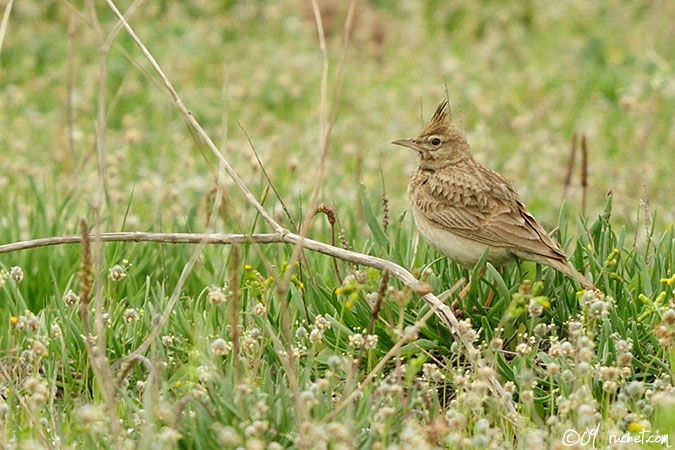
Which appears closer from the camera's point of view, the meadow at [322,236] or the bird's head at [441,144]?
the meadow at [322,236]

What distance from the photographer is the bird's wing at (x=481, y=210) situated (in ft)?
17.5

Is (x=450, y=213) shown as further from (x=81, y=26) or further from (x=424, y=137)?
(x=81, y=26)

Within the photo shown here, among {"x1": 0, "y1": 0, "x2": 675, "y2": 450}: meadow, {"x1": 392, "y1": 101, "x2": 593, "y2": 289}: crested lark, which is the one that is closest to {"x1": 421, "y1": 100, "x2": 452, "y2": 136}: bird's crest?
{"x1": 392, "y1": 101, "x2": 593, "y2": 289}: crested lark

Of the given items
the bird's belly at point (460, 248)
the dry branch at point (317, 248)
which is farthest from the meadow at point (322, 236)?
the bird's belly at point (460, 248)

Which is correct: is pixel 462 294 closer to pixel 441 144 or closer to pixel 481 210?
pixel 481 210

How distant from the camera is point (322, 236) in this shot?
6996 millimetres

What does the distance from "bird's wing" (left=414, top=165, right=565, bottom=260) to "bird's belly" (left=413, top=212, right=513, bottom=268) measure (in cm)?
3

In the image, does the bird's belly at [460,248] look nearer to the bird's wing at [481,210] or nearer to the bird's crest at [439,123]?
the bird's wing at [481,210]

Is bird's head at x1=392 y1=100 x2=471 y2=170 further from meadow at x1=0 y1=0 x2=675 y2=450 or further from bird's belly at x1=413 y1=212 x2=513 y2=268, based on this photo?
bird's belly at x1=413 y1=212 x2=513 y2=268

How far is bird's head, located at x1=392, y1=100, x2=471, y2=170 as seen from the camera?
20.2ft

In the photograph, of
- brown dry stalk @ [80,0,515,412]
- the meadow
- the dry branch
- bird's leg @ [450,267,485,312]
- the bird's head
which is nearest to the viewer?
the meadow

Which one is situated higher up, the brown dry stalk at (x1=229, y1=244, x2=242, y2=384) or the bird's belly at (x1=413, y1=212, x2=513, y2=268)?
the brown dry stalk at (x1=229, y1=244, x2=242, y2=384)

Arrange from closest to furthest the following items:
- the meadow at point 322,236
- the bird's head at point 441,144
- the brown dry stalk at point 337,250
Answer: the meadow at point 322,236 < the brown dry stalk at point 337,250 < the bird's head at point 441,144

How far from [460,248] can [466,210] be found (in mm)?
297
